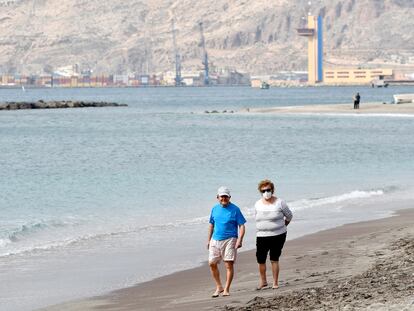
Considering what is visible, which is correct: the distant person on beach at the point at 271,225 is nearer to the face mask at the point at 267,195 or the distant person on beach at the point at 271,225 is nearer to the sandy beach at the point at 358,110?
the face mask at the point at 267,195

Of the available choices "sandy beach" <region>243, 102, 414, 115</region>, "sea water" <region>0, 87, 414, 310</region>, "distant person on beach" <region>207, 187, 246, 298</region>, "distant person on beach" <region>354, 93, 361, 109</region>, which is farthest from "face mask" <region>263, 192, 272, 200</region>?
"distant person on beach" <region>354, 93, 361, 109</region>

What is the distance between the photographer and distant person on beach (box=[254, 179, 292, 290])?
13.5m

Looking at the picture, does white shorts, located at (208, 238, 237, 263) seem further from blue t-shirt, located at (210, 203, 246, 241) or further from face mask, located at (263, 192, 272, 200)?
face mask, located at (263, 192, 272, 200)

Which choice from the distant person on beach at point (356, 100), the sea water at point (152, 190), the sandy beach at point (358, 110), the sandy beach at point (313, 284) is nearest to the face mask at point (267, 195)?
the sandy beach at point (313, 284)

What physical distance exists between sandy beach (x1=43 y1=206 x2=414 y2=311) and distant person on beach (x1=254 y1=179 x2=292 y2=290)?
0.36m

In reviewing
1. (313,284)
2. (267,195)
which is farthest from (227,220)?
(313,284)

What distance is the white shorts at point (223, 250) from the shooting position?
13.5 m

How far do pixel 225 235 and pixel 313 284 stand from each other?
1148 mm

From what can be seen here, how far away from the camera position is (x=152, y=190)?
32.0 metres

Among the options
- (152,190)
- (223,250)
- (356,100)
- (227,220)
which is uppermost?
(227,220)

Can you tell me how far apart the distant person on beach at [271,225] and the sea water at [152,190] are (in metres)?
2.39

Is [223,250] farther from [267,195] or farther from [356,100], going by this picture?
[356,100]

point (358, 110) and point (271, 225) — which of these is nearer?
point (271, 225)

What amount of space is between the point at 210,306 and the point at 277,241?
133 centimetres
